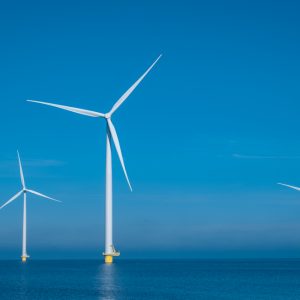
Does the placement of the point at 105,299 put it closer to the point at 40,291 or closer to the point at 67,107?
the point at 40,291

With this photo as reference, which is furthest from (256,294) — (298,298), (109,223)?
(109,223)

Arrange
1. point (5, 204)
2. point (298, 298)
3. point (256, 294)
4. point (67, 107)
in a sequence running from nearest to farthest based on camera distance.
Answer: point (298, 298)
point (256, 294)
point (67, 107)
point (5, 204)

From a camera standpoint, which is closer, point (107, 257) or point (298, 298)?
point (298, 298)

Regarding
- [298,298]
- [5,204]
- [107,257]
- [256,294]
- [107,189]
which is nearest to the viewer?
[298,298]

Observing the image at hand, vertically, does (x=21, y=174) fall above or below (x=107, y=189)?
above

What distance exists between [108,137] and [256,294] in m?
45.1

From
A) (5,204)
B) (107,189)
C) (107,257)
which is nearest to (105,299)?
(107,189)

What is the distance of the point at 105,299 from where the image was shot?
73.0 metres

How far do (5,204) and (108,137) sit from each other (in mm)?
48747

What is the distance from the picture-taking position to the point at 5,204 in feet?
500

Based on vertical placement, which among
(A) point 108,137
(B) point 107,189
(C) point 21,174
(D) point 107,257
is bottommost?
(D) point 107,257

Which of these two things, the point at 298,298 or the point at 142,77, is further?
the point at 142,77

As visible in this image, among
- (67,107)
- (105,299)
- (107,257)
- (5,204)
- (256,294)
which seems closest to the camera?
(105,299)

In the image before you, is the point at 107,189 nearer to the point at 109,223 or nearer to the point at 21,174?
the point at 109,223
